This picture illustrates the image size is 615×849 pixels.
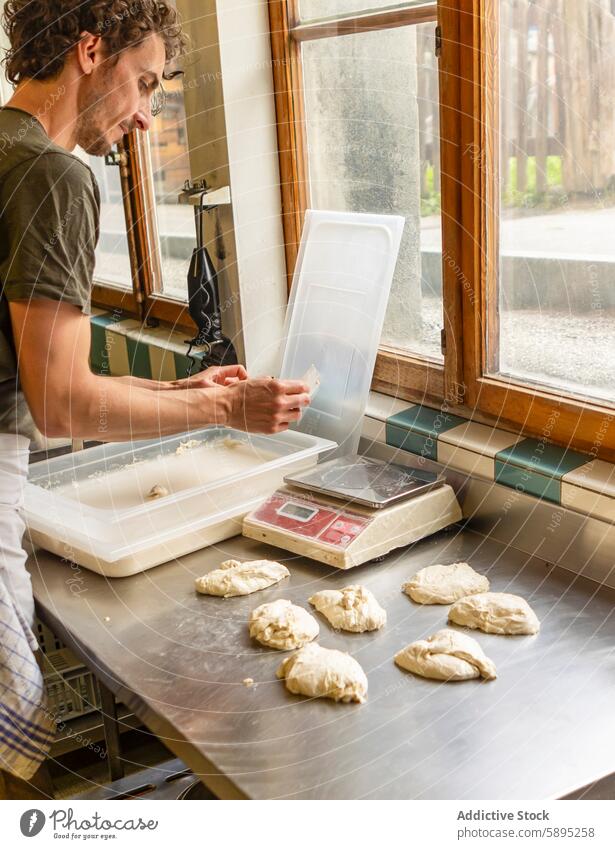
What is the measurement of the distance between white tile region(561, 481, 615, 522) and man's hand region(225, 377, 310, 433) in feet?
1.47

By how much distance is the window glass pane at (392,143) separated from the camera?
5.71 ft

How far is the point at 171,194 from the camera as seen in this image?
8.69 ft

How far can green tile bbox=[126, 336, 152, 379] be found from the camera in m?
2.59

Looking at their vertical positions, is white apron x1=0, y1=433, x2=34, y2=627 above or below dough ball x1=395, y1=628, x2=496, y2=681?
above

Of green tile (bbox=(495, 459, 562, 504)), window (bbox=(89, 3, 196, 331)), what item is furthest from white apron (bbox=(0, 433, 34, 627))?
window (bbox=(89, 3, 196, 331))

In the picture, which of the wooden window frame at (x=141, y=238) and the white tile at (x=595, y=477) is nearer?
the white tile at (x=595, y=477)

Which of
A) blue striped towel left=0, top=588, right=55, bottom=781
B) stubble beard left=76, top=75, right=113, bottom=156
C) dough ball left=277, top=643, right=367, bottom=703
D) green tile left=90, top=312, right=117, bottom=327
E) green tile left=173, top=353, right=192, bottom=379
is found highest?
stubble beard left=76, top=75, right=113, bottom=156

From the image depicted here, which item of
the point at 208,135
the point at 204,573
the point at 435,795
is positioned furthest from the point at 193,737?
the point at 208,135

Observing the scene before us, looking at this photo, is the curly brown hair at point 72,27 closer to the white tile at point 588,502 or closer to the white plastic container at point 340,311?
the white plastic container at point 340,311

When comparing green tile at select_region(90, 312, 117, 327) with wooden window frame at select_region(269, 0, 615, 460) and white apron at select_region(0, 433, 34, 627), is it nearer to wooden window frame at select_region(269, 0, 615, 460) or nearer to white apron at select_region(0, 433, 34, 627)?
wooden window frame at select_region(269, 0, 615, 460)

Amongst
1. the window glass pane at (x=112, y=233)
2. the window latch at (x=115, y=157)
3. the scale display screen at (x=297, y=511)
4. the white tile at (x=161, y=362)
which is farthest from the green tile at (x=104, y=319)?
the scale display screen at (x=297, y=511)

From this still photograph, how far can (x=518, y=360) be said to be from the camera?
1658 mm

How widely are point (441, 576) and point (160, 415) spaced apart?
49 centimetres

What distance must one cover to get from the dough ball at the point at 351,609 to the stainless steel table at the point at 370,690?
0.02 metres
